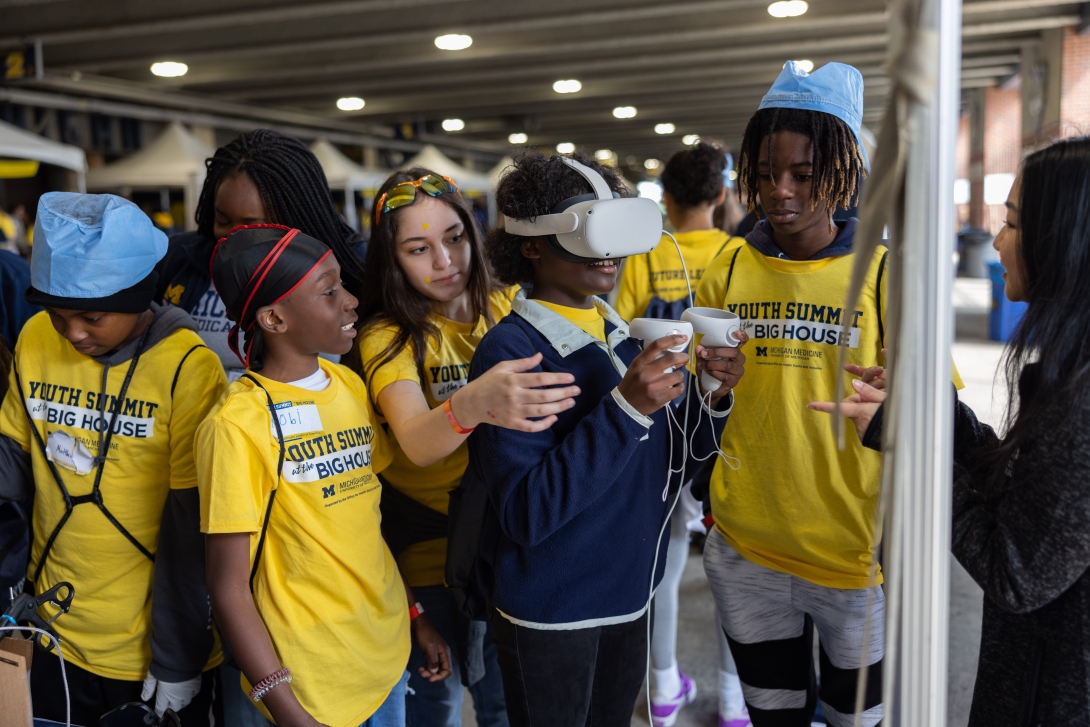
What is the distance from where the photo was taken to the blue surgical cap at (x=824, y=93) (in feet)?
5.02

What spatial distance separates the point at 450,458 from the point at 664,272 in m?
1.61

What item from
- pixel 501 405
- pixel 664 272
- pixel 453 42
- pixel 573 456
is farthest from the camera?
pixel 453 42

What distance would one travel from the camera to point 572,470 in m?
1.29

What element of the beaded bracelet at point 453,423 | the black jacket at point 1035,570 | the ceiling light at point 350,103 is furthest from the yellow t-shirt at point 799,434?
the ceiling light at point 350,103

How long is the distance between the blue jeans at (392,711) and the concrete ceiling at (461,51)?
4.64 meters

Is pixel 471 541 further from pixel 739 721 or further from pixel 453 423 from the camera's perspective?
pixel 739 721

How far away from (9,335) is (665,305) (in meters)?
2.16

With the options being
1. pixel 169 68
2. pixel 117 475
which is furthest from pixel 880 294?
pixel 169 68

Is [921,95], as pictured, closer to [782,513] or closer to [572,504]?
[572,504]

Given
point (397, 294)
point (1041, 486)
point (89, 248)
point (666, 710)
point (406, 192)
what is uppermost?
→ point (406, 192)

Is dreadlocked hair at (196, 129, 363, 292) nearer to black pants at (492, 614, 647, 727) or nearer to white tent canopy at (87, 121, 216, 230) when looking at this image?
black pants at (492, 614, 647, 727)

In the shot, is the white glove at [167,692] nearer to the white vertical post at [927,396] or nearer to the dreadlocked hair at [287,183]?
the dreadlocked hair at [287,183]

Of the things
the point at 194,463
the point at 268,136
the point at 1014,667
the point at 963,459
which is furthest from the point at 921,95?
the point at 268,136

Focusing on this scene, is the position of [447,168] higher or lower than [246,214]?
higher
